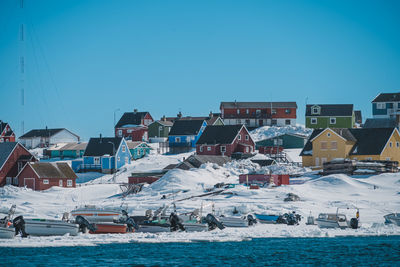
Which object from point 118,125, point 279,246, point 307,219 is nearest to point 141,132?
point 118,125

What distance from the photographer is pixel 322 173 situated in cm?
6562

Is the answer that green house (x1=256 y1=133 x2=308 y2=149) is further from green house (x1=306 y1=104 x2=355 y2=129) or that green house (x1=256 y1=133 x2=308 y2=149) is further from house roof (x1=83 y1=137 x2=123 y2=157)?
house roof (x1=83 y1=137 x2=123 y2=157)

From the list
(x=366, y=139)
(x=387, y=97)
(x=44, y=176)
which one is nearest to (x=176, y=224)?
(x=44, y=176)

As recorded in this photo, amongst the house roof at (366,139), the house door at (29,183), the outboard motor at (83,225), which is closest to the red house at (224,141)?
the house roof at (366,139)

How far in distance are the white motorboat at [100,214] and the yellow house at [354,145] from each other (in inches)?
1320

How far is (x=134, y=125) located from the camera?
392ft

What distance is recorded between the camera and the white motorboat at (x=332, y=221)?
44.9 meters

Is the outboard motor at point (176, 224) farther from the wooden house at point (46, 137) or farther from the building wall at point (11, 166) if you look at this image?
the wooden house at point (46, 137)

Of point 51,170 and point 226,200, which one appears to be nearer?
point 226,200

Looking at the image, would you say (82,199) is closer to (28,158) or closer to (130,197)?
(130,197)

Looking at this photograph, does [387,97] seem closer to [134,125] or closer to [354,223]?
[134,125]

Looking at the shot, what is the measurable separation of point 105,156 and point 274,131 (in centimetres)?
3033

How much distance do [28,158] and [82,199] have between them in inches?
624

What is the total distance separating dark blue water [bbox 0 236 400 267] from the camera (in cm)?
3456
